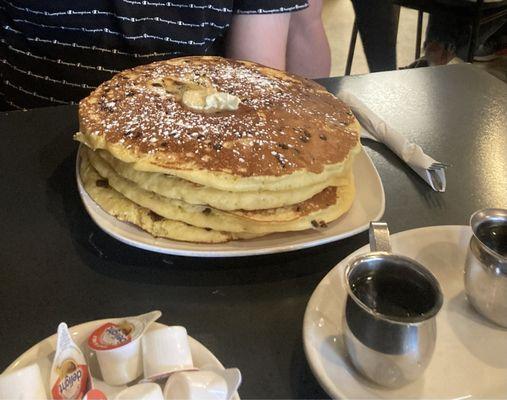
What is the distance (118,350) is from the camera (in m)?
0.65

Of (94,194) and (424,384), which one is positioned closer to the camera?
(424,384)

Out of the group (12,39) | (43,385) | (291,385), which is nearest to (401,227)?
(291,385)

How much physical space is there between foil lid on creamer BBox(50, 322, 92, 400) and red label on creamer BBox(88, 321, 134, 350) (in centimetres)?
2

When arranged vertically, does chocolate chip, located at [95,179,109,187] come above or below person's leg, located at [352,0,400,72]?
Result: above

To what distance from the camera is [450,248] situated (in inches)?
36.1

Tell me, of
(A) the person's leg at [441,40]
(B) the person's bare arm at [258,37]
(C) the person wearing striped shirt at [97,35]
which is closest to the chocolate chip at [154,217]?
(C) the person wearing striped shirt at [97,35]

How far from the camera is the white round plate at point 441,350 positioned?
27.3 inches

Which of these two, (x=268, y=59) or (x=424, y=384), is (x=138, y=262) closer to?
(x=424, y=384)

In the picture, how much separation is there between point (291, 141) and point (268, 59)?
622 mm

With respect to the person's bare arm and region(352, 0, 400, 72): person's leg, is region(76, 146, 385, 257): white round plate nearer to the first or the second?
the person's bare arm

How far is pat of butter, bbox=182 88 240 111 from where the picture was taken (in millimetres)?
995

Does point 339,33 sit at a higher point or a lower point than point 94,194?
lower

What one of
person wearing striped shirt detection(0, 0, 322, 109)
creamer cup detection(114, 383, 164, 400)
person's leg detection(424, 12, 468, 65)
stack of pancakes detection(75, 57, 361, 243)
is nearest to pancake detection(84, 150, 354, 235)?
stack of pancakes detection(75, 57, 361, 243)

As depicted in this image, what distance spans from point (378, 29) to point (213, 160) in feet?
7.03
